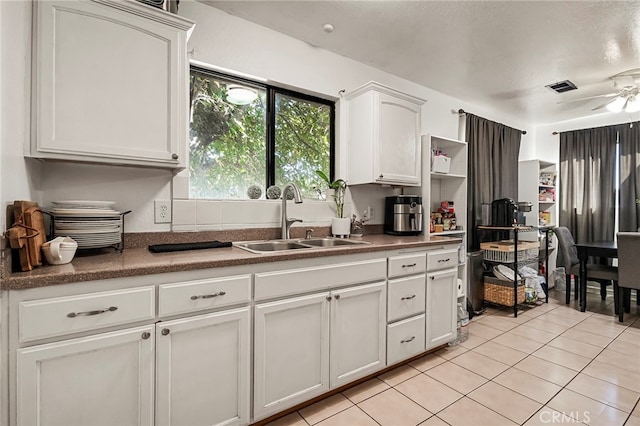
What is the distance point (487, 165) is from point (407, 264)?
94.1 inches

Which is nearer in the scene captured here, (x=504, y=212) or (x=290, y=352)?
(x=290, y=352)

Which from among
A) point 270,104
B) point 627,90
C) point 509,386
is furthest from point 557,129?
point 270,104

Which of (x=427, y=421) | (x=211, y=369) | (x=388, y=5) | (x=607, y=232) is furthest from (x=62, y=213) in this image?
(x=607, y=232)

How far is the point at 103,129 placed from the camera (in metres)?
1.40

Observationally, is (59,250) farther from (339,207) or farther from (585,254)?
(585,254)

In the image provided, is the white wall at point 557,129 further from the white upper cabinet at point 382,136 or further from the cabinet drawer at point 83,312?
the cabinet drawer at point 83,312

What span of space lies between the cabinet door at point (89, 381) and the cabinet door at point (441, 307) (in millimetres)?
1811

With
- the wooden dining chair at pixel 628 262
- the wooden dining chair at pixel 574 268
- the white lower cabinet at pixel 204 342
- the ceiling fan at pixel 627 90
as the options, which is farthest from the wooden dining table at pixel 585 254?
the white lower cabinet at pixel 204 342

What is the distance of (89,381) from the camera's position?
3.68ft

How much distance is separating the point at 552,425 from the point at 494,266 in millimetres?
2132

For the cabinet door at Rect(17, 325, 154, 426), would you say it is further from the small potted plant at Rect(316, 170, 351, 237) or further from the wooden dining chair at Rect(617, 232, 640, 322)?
the wooden dining chair at Rect(617, 232, 640, 322)

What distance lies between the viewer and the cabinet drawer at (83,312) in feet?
3.34

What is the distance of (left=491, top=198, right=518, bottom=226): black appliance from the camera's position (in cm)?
334

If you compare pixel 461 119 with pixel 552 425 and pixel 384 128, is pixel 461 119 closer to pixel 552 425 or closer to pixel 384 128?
pixel 384 128
